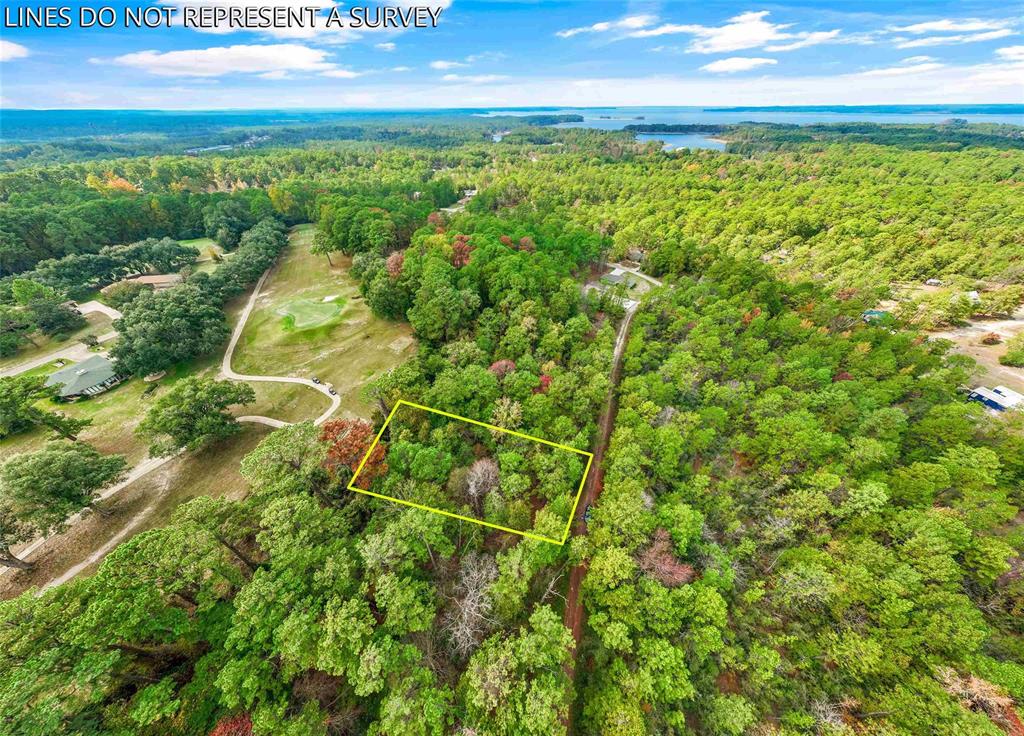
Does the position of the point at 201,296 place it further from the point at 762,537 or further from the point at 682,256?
the point at 682,256

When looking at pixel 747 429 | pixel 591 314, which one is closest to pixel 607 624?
pixel 747 429

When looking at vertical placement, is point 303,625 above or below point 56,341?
below

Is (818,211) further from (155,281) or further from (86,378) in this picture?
(155,281)

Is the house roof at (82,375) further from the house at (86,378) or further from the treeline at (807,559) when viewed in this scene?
the treeline at (807,559)

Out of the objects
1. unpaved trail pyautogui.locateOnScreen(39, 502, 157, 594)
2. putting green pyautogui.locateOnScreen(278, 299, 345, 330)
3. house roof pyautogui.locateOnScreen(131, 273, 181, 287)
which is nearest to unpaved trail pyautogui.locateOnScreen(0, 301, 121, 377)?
house roof pyautogui.locateOnScreen(131, 273, 181, 287)

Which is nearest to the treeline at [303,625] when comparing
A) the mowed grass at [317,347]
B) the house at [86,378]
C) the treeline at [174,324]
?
the mowed grass at [317,347]

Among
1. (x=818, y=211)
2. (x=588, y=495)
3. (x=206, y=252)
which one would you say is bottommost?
(x=588, y=495)

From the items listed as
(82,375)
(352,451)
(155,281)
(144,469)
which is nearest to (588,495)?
(352,451)
